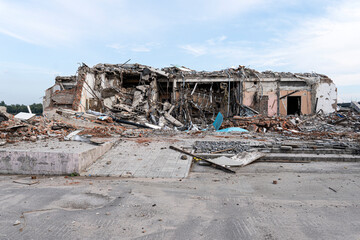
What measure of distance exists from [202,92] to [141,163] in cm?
1308

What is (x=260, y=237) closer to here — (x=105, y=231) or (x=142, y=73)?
(x=105, y=231)

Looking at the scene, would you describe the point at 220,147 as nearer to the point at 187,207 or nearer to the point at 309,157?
the point at 309,157

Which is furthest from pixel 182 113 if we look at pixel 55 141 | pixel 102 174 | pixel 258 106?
pixel 102 174

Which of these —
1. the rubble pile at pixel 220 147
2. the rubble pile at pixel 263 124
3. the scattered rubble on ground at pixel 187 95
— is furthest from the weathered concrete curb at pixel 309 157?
the scattered rubble on ground at pixel 187 95

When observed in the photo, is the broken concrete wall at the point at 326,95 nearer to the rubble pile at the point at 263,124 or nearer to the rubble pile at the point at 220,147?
the rubble pile at the point at 263,124

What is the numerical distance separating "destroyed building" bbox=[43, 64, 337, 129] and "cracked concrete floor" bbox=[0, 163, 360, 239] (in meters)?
12.2

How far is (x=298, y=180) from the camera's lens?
18.0 ft

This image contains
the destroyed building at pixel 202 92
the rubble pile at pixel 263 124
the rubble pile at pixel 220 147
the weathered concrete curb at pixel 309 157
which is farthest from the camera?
the destroyed building at pixel 202 92

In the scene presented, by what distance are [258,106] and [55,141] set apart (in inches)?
554

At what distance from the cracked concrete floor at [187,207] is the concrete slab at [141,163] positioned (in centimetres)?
31

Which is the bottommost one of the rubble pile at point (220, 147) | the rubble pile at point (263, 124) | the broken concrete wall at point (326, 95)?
the rubble pile at point (220, 147)

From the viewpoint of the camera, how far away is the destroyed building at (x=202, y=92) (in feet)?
58.4

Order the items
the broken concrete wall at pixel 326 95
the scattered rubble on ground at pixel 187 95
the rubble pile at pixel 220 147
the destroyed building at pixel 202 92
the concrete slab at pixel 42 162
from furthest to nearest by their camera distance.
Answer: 1. the broken concrete wall at pixel 326 95
2. the destroyed building at pixel 202 92
3. the scattered rubble on ground at pixel 187 95
4. the rubble pile at pixel 220 147
5. the concrete slab at pixel 42 162

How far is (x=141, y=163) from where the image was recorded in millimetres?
6492
